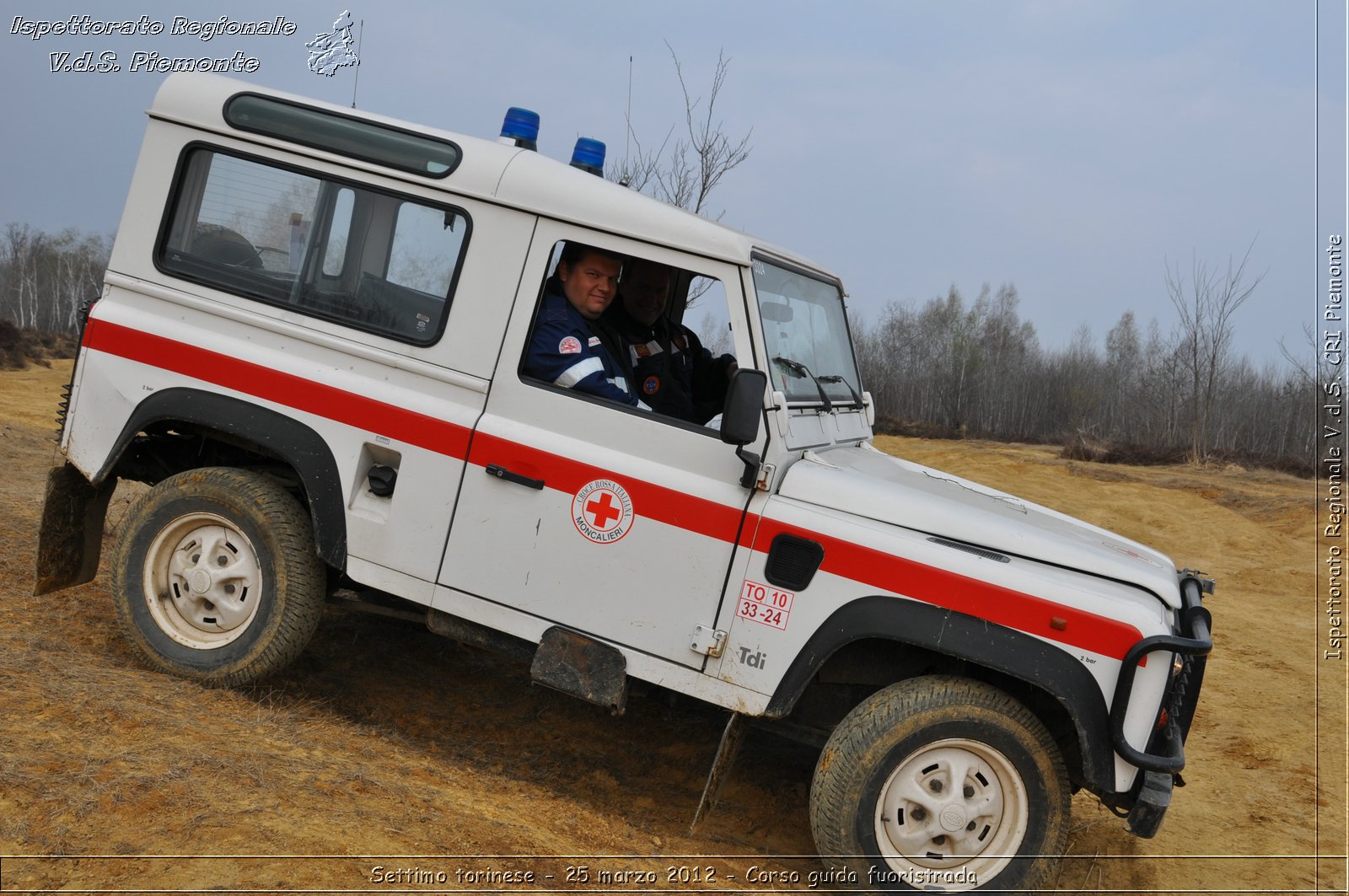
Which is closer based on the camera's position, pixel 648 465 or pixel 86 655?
pixel 648 465

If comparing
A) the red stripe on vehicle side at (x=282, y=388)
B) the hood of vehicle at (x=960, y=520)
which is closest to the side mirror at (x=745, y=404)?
the hood of vehicle at (x=960, y=520)

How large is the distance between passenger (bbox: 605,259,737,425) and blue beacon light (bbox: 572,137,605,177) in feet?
1.90

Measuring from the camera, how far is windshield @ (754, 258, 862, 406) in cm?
415

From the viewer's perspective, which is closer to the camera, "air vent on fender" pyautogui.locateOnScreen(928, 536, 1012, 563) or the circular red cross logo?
"air vent on fender" pyautogui.locateOnScreen(928, 536, 1012, 563)

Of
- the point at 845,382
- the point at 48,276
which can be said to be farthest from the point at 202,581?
the point at 48,276

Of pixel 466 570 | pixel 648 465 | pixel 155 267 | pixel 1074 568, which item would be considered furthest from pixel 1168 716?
pixel 155 267

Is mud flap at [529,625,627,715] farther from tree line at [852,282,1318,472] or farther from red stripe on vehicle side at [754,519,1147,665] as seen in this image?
tree line at [852,282,1318,472]

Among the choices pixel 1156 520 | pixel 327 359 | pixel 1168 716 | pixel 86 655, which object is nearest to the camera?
pixel 1168 716

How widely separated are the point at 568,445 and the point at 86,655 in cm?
256

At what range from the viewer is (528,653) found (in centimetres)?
422

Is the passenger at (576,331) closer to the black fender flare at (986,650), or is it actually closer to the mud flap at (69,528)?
the black fender flare at (986,650)

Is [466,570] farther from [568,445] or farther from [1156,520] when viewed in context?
[1156,520]

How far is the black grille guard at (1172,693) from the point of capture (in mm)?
3516

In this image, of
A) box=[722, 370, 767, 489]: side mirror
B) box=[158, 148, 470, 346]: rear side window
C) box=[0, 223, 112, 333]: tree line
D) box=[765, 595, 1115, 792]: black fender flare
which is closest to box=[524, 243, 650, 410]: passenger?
box=[158, 148, 470, 346]: rear side window
